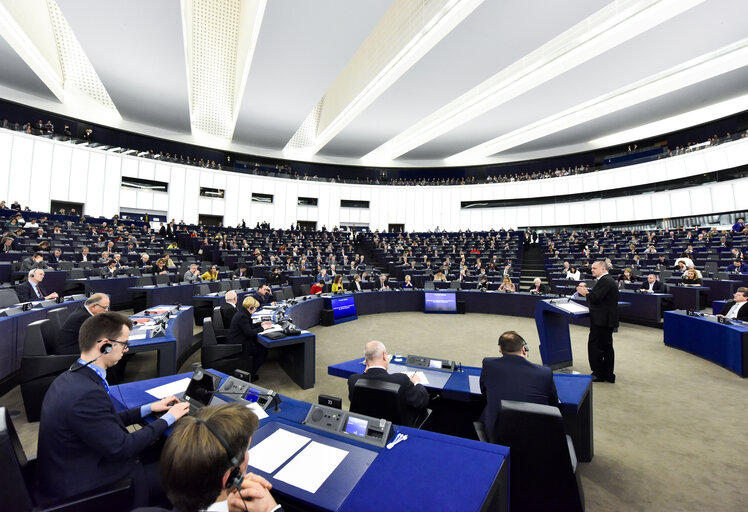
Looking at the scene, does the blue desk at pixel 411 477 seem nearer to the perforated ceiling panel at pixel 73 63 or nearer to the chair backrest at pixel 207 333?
the chair backrest at pixel 207 333

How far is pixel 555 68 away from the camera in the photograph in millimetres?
13773

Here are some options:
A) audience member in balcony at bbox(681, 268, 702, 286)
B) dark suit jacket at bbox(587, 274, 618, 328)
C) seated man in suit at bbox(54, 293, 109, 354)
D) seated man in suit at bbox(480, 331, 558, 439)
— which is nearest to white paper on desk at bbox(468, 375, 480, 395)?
seated man in suit at bbox(480, 331, 558, 439)

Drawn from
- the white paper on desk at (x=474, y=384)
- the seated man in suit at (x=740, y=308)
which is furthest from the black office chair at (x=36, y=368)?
the seated man in suit at (x=740, y=308)

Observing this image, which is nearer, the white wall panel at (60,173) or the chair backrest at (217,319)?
the chair backrest at (217,319)

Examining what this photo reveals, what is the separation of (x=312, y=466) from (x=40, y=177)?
23.7 meters

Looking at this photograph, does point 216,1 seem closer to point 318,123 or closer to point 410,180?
point 318,123

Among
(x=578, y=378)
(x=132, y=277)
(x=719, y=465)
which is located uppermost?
(x=132, y=277)

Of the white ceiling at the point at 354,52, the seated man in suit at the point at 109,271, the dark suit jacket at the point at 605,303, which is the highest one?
the white ceiling at the point at 354,52

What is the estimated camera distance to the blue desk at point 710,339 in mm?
→ 4641

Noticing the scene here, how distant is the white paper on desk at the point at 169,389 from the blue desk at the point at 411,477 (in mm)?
1005

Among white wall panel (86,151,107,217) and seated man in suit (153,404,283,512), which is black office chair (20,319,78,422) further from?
white wall panel (86,151,107,217)

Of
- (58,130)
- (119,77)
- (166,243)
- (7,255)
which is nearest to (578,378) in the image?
(7,255)

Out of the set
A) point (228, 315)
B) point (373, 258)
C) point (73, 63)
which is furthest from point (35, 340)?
point (73, 63)

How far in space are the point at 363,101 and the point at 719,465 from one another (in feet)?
58.8
